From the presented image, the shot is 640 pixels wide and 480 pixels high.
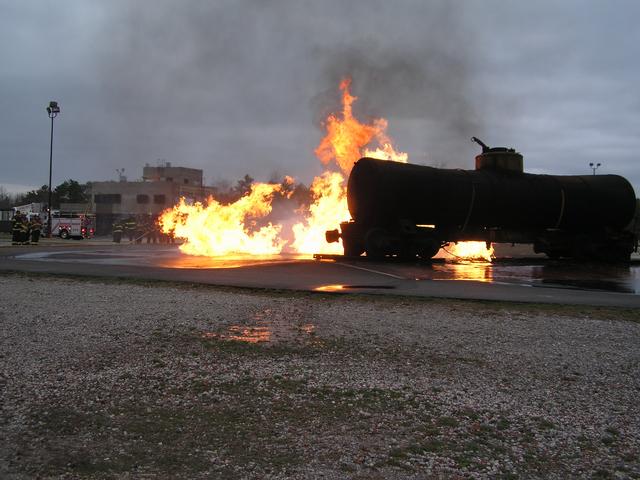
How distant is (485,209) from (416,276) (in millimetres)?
5375

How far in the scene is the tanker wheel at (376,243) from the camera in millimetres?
16594

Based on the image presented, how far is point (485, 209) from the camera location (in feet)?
56.4

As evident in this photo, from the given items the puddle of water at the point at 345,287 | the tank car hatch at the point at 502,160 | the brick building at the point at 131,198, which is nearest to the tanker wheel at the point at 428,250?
the tank car hatch at the point at 502,160

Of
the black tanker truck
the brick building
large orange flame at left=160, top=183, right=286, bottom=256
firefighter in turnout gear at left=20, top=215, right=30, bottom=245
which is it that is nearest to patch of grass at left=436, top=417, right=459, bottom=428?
the black tanker truck

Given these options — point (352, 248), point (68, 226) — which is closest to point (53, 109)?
point (68, 226)

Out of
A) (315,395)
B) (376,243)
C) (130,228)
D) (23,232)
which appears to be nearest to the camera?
(315,395)

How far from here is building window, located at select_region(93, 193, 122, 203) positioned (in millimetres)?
75500

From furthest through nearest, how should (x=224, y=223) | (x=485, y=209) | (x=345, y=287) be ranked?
(x=224, y=223) < (x=485, y=209) < (x=345, y=287)

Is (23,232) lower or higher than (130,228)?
lower

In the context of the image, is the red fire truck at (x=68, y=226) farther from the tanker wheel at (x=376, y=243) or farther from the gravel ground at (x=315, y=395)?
the gravel ground at (x=315, y=395)

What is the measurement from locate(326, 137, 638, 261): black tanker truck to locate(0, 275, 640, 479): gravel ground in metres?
8.88

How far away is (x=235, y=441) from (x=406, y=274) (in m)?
Answer: 10.3

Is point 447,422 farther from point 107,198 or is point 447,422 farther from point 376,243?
point 107,198

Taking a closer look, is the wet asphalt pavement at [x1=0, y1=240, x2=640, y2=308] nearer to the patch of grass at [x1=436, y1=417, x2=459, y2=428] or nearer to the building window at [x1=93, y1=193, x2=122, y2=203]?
the patch of grass at [x1=436, y1=417, x2=459, y2=428]
